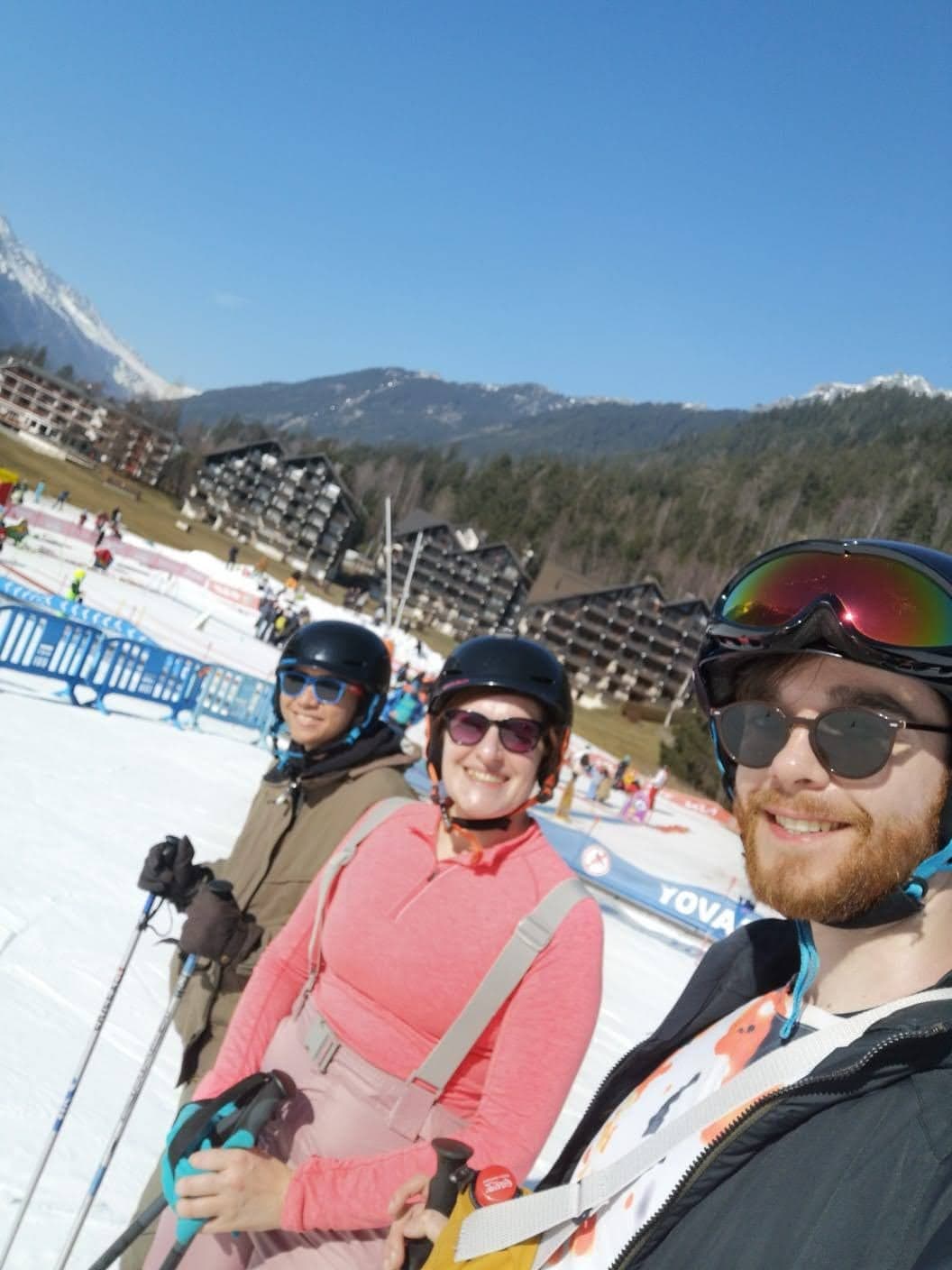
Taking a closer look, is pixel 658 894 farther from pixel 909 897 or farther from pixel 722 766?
pixel 909 897

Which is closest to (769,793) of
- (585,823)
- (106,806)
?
(106,806)

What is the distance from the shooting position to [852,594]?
1559 mm

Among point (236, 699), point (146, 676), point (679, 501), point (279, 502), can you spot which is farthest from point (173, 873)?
point (679, 501)

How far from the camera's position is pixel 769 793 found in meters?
1.46

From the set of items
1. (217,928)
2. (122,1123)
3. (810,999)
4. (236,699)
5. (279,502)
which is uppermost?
(279,502)

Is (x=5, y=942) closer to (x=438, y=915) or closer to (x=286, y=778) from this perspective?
(x=286, y=778)

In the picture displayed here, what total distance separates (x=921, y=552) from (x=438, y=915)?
142 centimetres

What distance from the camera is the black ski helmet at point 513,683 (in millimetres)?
2678

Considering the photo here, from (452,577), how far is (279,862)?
97063 millimetres

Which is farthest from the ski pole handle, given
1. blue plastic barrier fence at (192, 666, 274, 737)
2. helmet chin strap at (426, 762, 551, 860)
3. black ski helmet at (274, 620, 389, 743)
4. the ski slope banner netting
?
blue plastic barrier fence at (192, 666, 274, 737)

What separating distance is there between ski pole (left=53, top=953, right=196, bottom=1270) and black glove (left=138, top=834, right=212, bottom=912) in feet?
0.79

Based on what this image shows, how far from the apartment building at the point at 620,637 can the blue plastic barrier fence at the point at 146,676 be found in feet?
241

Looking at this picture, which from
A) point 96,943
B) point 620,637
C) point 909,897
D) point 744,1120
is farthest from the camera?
point 620,637

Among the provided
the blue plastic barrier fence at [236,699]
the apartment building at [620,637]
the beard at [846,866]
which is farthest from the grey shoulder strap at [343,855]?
the apartment building at [620,637]
